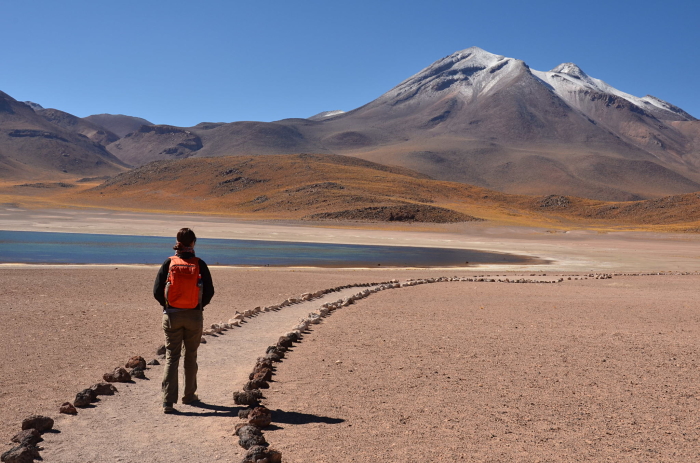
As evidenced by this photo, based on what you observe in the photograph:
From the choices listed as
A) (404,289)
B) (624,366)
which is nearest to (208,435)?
(624,366)

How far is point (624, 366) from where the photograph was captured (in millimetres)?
8797

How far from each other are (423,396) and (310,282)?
13.8 meters

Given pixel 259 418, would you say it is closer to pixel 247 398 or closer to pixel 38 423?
pixel 247 398

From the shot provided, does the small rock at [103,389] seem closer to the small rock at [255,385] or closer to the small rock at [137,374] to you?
the small rock at [137,374]

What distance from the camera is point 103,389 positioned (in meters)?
6.93

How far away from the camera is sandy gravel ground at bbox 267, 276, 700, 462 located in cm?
A: 570

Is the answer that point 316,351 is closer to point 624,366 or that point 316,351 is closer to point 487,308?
point 624,366

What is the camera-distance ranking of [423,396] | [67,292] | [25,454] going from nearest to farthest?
1. [25,454]
2. [423,396]
3. [67,292]

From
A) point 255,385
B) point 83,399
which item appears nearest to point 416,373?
point 255,385

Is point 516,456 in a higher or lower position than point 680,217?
lower

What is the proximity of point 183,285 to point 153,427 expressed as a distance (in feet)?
4.65

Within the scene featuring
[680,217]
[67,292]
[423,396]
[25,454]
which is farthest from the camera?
[680,217]

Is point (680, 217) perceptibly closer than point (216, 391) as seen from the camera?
No

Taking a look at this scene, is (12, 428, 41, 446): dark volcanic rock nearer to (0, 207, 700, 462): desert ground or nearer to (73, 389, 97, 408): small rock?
(0, 207, 700, 462): desert ground
